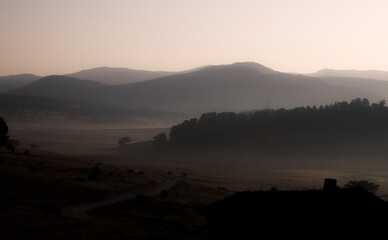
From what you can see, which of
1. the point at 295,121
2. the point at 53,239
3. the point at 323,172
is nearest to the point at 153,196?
the point at 53,239

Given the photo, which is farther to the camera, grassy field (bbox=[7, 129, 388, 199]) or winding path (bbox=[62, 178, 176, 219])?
grassy field (bbox=[7, 129, 388, 199])

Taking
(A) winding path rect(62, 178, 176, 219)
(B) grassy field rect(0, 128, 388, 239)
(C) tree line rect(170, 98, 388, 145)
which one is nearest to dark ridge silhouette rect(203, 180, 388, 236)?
(B) grassy field rect(0, 128, 388, 239)

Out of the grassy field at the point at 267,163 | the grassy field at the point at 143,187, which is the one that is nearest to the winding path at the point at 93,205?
the grassy field at the point at 143,187

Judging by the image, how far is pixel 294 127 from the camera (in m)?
160

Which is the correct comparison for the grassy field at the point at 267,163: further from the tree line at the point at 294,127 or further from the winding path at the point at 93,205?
the winding path at the point at 93,205

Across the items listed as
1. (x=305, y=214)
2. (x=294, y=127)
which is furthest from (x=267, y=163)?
(x=305, y=214)

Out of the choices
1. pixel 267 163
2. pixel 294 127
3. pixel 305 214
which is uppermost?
pixel 294 127

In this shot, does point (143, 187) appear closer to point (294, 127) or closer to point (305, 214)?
point (305, 214)

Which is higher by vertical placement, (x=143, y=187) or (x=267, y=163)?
(x=267, y=163)

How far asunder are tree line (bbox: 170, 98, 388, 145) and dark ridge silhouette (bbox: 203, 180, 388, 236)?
129962mm

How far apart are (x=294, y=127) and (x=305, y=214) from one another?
140 metres

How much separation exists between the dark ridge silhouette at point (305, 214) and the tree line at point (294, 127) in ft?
426

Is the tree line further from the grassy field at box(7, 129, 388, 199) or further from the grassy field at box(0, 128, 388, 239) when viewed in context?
the grassy field at box(0, 128, 388, 239)

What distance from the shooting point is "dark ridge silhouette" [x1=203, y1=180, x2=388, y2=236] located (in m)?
21.4
